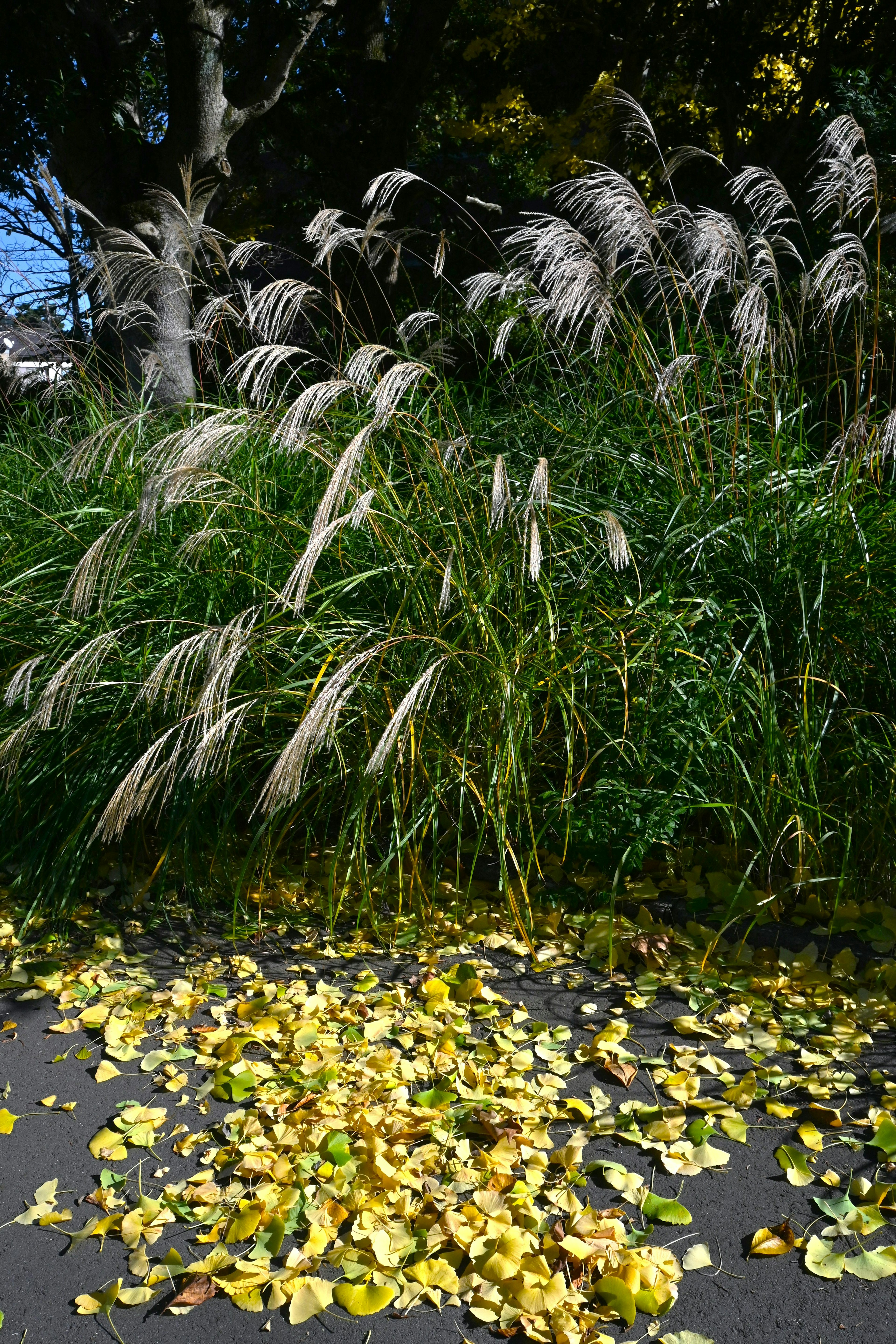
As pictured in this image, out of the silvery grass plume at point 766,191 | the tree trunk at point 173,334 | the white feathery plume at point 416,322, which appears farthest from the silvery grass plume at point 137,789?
the tree trunk at point 173,334

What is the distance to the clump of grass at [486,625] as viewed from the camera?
3.01 metres

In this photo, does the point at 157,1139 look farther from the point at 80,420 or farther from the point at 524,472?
the point at 80,420

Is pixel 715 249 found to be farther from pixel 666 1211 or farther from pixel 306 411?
pixel 666 1211

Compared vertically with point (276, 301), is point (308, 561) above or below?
below

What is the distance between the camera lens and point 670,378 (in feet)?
11.5

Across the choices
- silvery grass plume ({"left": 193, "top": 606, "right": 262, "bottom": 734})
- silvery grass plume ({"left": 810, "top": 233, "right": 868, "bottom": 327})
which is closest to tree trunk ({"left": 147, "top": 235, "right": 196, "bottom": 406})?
silvery grass plume ({"left": 193, "top": 606, "right": 262, "bottom": 734})

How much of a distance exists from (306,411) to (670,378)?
4.09ft

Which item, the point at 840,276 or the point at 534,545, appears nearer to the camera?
the point at 534,545

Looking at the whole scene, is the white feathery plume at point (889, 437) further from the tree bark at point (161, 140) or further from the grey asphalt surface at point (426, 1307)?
the tree bark at point (161, 140)

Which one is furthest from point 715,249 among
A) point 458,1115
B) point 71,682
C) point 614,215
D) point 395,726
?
point 458,1115

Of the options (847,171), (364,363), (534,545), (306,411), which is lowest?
(534,545)

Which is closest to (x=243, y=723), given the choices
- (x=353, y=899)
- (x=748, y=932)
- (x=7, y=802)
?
(x=353, y=899)

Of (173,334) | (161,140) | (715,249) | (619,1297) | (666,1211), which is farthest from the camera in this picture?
(161,140)

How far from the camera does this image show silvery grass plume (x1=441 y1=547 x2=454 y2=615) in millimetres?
2598
